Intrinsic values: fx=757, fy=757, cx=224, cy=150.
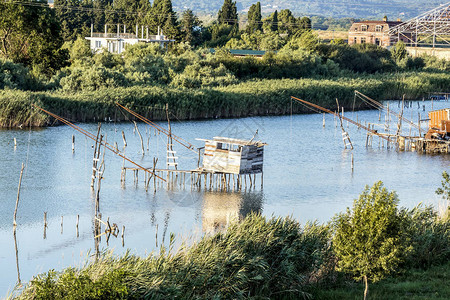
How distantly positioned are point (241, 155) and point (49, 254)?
9.97 metres

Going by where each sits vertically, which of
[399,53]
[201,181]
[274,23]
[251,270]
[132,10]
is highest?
[132,10]

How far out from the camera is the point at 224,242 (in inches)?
594

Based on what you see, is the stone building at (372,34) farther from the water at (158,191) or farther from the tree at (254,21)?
the water at (158,191)

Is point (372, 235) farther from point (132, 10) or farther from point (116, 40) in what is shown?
point (132, 10)

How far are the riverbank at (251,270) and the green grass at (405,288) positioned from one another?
0.02 metres

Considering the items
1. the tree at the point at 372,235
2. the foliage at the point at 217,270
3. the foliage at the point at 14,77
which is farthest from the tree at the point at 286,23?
the tree at the point at 372,235

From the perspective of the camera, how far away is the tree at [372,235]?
12977mm

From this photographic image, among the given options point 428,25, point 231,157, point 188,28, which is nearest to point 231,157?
point 231,157

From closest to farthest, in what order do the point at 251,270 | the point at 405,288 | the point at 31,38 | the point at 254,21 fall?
1. the point at 251,270
2. the point at 405,288
3. the point at 31,38
4. the point at 254,21

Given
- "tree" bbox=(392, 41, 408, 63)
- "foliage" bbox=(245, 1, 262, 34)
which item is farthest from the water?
"foliage" bbox=(245, 1, 262, 34)

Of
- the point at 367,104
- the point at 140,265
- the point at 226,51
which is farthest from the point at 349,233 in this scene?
the point at 226,51

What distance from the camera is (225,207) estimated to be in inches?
1008

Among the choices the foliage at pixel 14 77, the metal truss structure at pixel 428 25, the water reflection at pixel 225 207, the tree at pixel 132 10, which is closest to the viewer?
the water reflection at pixel 225 207

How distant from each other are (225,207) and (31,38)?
1525 inches
